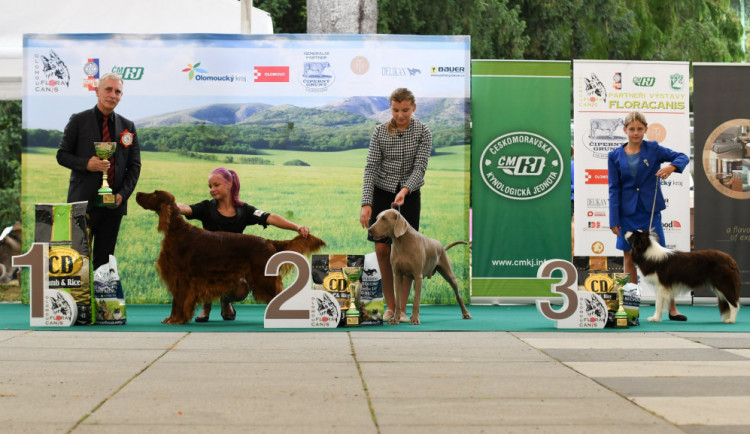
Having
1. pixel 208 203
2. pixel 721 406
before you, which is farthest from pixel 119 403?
pixel 208 203

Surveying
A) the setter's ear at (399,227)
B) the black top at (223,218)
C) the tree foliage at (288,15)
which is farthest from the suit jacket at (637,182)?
the tree foliage at (288,15)

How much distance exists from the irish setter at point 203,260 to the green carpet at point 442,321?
31 centimetres

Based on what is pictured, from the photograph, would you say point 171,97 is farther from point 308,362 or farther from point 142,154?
point 308,362

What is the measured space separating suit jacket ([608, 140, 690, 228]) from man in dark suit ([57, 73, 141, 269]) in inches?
169

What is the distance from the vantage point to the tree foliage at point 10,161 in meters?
17.4

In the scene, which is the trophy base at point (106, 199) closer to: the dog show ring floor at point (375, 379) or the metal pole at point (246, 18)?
the dog show ring floor at point (375, 379)

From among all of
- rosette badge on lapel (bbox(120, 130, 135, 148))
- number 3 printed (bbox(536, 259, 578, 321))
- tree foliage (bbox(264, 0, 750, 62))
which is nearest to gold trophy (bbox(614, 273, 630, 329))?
number 3 printed (bbox(536, 259, 578, 321))

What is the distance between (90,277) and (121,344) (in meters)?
1.29

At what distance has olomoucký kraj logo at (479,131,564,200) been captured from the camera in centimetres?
1087

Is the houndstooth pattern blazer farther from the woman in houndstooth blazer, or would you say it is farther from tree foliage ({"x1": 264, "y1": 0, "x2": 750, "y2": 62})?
tree foliage ({"x1": 264, "y1": 0, "x2": 750, "y2": 62})

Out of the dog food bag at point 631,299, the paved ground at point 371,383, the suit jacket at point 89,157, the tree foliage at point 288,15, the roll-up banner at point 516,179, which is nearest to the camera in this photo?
the paved ground at point 371,383

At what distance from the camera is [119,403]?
504cm

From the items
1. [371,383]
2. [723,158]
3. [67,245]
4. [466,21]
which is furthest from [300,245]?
[466,21]

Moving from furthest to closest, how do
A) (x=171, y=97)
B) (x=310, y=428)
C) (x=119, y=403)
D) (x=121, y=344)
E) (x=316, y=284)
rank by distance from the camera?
(x=171, y=97), (x=316, y=284), (x=121, y=344), (x=119, y=403), (x=310, y=428)
